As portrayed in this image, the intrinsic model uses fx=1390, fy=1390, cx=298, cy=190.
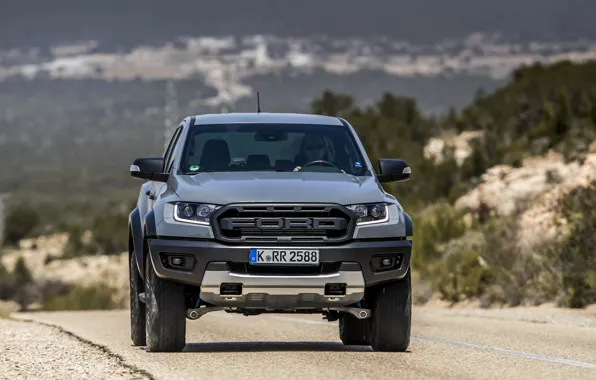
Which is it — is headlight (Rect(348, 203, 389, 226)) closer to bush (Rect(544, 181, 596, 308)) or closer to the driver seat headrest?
the driver seat headrest

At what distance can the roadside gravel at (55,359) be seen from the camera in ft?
36.1

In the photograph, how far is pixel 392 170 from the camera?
1323 cm

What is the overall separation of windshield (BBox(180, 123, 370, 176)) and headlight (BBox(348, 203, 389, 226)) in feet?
3.62

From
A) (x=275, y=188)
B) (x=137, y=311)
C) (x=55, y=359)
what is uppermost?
(x=275, y=188)

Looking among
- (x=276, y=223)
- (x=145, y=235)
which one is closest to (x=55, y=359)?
(x=145, y=235)

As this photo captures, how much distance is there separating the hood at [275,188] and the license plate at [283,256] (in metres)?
0.44

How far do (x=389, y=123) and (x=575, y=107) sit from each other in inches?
661

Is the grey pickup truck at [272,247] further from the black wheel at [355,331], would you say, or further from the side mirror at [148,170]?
the black wheel at [355,331]

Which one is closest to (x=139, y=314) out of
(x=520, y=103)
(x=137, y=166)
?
(x=137, y=166)

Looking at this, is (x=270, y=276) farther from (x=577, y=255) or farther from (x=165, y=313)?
(x=577, y=255)

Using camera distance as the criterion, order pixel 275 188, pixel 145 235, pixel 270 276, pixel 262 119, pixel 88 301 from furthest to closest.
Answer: pixel 88 301, pixel 262 119, pixel 145 235, pixel 275 188, pixel 270 276

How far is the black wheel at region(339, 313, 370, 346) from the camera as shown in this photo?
45.0 ft

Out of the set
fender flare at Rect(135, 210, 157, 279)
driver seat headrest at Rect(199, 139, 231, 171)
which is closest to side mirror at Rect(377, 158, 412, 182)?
driver seat headrest at Rect(199, 139, 231, 171)

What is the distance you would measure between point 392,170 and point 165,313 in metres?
2.61
